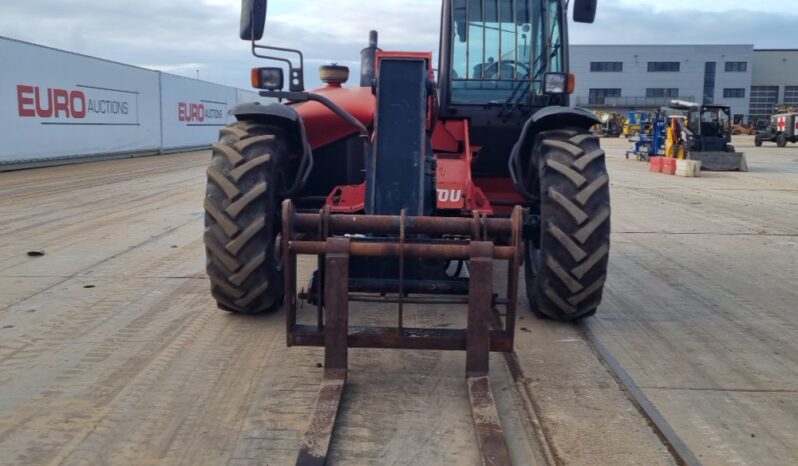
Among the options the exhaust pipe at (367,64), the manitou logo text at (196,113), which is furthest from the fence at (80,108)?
the exhaust pipe at (367,64)

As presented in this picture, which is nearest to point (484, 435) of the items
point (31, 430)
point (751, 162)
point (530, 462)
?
point (530, 462)

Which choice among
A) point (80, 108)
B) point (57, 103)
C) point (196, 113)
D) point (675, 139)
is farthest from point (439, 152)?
point (196, 113)

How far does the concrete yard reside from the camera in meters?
3.86

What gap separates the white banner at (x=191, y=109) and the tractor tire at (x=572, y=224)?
2581 cm

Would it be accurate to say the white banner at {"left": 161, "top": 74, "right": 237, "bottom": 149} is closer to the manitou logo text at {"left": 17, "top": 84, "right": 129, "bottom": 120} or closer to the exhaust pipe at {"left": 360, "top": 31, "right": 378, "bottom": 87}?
the manitou logo text at {"left": 17, "top": 84, "right": 129, "bottom": 120}

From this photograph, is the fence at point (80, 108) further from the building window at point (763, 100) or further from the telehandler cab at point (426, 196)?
the building window at point (763, 100)

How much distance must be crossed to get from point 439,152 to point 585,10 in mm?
1701

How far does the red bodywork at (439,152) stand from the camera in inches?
231

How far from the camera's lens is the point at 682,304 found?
22.6 ft

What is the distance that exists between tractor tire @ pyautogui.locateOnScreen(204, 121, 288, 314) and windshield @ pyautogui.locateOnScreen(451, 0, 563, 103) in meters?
1.97

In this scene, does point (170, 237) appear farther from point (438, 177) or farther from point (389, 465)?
point (389, 465)

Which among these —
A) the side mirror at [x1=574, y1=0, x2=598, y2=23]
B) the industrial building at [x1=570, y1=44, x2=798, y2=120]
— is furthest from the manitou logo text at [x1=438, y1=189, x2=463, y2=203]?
the industrial building at [x1=570, y1=44, x2=798, y2=120]

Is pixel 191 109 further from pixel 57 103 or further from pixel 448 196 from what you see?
pixel 448 196

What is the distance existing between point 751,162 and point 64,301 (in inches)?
1211
